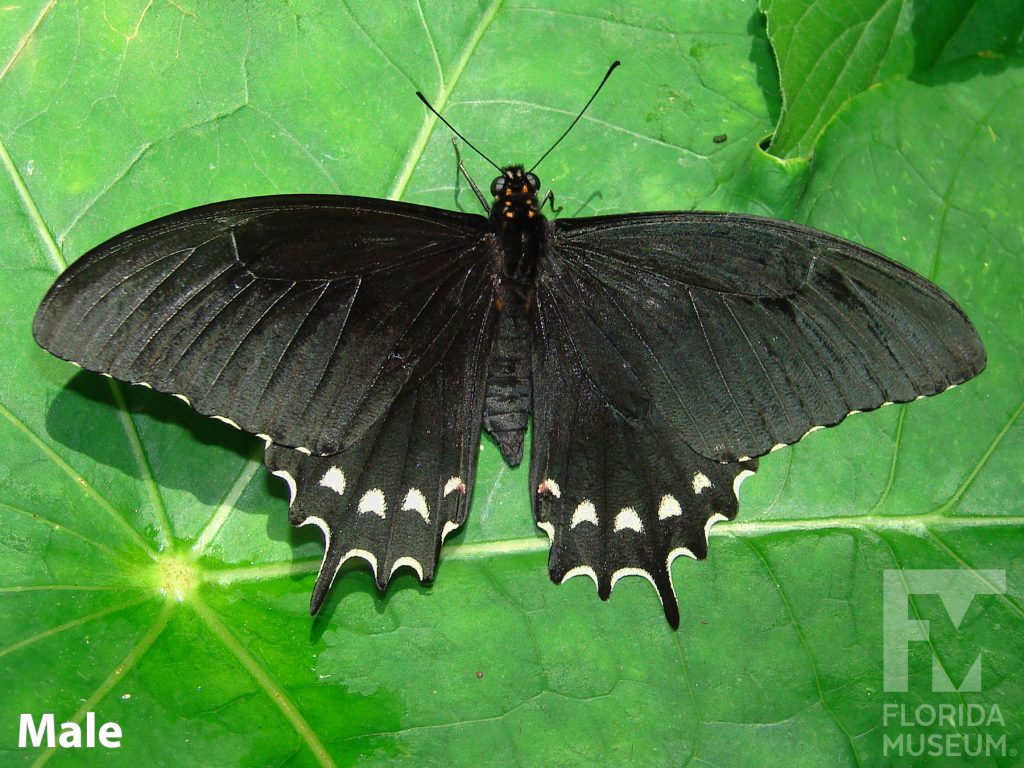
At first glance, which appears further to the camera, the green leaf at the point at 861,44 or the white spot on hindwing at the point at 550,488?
the green leaf at the point at 861,44

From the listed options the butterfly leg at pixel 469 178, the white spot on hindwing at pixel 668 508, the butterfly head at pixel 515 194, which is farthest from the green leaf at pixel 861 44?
the white spot on hindwing at pixel 668 508

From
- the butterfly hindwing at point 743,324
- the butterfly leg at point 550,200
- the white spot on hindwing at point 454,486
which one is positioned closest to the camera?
the butterfly hindwing at point 743,324

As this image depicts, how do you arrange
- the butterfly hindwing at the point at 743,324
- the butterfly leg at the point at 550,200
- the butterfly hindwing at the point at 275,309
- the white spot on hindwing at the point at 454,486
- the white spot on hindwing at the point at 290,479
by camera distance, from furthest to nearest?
the butterfly leg at the point at 550,200 → the white spot on hindwing at the point at 454,486 → the white spot on hindwing at the point at 290,479 → the butterfly hindwing at the point at 743,324 → the butterfly hindwing at the point at 275,309

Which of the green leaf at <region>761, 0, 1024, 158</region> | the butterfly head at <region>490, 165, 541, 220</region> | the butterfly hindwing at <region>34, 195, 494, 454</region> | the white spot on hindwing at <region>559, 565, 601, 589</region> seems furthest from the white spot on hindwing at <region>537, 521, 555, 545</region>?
the green leaf at <region>761, 0, 1024, 158</region>

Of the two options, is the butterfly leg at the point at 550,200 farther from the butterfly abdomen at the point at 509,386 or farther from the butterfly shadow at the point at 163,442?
the butterfly shadow at the point at 163,442

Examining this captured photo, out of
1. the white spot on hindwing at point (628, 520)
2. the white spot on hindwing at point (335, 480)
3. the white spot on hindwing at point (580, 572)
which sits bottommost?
the white spot on hindwing at point (580, 572)

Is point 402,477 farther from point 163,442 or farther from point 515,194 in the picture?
point 515,194

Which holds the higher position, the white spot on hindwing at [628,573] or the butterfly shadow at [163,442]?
the butterfly shadow at [163,442]
